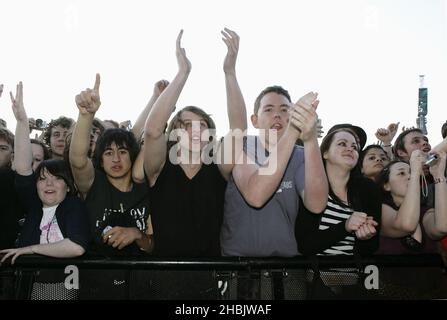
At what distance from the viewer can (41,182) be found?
2.74m

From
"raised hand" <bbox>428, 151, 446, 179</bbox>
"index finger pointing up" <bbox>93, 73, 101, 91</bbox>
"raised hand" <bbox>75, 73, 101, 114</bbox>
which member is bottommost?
"raised hand" <bbox>428, 151, 446, 179</bbox>

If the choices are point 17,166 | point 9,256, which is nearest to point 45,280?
point 9,256

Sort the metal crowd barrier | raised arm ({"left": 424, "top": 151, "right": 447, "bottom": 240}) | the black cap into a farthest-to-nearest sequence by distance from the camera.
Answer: the black cap < raised arm ({"left": 424, "top": 151, "right": 447, "bottom": 240}) < the metal crowd barrier

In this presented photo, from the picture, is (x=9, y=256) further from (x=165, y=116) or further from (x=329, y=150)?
(x=329, y=150)

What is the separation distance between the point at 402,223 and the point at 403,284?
2.23 ft

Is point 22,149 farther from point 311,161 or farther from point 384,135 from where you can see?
point 384,135

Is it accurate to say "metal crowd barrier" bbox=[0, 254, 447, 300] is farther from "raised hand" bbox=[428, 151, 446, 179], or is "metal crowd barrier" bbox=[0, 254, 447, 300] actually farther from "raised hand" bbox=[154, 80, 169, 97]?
"raised hand" bbox=[154, 80, 169, 97]

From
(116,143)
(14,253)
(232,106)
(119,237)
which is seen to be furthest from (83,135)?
(232,106)

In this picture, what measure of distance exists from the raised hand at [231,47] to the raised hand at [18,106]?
4.91 feet

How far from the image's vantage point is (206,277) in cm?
206

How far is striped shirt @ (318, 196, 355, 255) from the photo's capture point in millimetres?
2484

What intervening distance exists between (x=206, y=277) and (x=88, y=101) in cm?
134

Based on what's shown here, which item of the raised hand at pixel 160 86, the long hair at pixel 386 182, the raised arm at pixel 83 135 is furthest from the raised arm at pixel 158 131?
the long hair at pixel 386 182

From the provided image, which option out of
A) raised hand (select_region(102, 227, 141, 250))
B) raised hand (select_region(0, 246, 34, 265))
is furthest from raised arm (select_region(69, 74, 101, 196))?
raised hand (select_region(0, 246, 34, 265))
